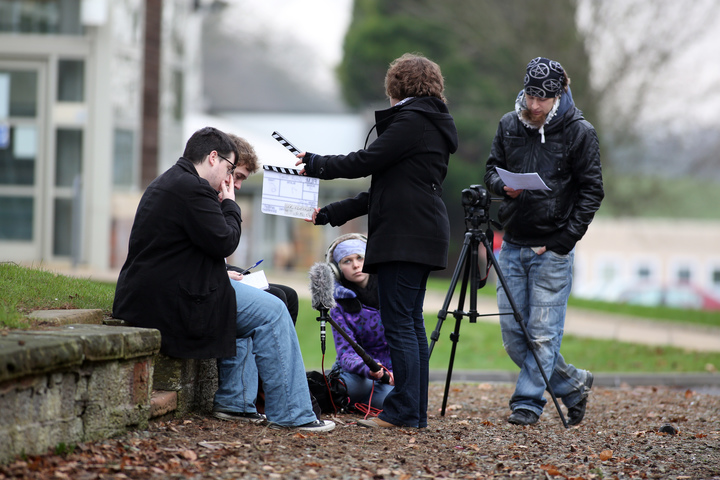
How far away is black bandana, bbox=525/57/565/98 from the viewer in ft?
18.0

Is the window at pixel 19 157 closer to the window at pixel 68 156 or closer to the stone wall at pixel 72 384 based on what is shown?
the window at pixel 68 156

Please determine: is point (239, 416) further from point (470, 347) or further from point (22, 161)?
point (22, 161)

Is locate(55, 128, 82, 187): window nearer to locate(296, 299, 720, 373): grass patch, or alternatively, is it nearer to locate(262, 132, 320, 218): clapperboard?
locate(296, 299, 720, 373): grass patch

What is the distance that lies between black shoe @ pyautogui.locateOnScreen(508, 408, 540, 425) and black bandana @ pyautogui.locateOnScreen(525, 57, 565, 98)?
2003mm

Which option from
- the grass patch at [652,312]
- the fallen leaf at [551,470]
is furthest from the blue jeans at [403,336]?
the grass patch at [652,312]

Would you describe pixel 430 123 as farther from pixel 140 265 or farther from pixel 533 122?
pixel 140 265

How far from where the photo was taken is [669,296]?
88.2 ft

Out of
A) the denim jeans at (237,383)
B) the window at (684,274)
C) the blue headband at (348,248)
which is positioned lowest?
the window at (684,274)

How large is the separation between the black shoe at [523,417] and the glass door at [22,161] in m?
11.9

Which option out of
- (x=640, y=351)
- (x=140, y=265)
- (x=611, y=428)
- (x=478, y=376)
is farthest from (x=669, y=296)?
(x=140, y=265)

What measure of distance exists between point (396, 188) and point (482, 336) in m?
7.28

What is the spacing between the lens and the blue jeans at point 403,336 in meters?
4.88

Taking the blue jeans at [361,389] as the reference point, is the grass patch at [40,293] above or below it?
above

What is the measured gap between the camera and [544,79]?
5496 mm
